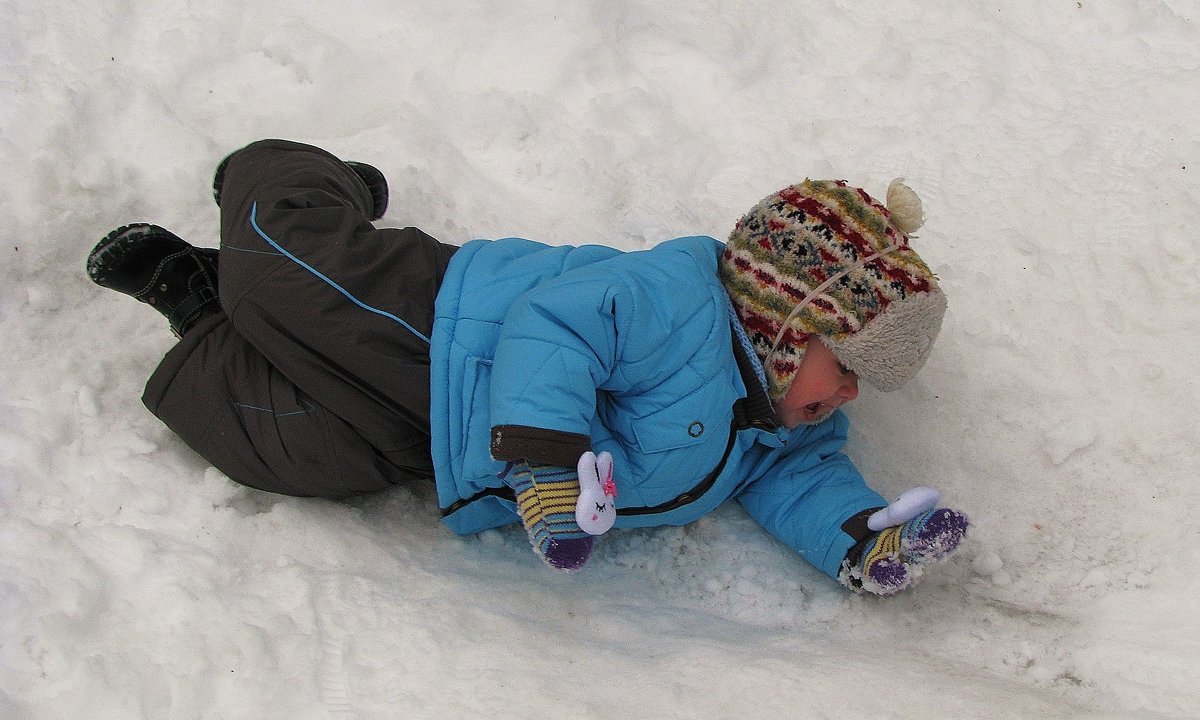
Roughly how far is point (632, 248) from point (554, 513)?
3.03 ft

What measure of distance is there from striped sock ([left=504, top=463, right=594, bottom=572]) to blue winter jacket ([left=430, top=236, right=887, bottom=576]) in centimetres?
3

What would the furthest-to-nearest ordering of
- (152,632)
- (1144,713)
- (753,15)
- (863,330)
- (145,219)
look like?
1. (753,15)
2. (145,219)
3. (863,330)
4. (1144,713)
5. (152,632)

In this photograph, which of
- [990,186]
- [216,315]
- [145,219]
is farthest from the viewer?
[990,186]

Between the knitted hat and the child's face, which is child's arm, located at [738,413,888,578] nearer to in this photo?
the child's face

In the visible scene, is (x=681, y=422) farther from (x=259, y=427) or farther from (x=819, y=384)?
(x=259, y=427)

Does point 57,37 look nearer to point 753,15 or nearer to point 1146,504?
point 753,15

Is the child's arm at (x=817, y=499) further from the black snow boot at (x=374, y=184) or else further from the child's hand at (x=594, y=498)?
the black snow boot at (x=374, y=184)

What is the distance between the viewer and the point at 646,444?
157cm

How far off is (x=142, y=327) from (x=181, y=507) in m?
0.51

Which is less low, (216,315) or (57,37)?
(57,37)

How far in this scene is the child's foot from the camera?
1527mm

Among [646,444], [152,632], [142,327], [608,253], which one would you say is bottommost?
[142,327]

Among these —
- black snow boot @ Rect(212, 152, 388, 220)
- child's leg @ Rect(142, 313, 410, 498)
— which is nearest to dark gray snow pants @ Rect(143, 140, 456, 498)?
child's leg @ Rect(142, 313, 410, 498)

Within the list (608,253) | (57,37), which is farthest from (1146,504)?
(57,37)
